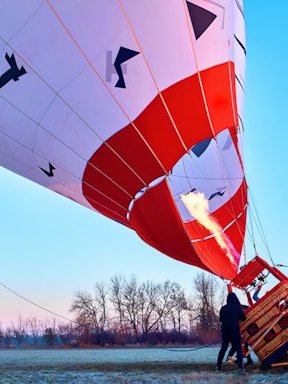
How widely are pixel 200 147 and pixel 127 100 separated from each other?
74.9 inches

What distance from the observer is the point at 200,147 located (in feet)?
28.0

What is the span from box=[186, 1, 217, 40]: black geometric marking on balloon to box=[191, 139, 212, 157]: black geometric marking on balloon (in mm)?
1778

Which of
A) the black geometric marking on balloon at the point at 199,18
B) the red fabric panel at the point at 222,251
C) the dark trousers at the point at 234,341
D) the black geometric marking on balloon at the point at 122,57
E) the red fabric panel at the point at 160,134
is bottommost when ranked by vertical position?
the dark trousers at the point at 234,341

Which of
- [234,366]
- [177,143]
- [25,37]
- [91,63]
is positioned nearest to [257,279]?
[234,366]

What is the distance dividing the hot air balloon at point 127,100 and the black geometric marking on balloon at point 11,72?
1cm

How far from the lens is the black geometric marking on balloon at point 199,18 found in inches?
271

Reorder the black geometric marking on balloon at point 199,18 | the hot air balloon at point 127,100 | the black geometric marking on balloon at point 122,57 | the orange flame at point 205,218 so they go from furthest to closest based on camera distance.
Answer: the orange flame at point 205,218 → the black geometric marking on balloon at point 199,18 → the black geometric marking on balloon at point 122,57 → the hot air balloon at point 127,100

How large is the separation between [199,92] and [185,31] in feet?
2.81

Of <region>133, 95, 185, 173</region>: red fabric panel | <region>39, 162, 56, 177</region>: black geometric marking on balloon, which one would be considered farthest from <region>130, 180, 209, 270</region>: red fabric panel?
<region>39, 162, 56, 177</region>: black geometric marking on balloon

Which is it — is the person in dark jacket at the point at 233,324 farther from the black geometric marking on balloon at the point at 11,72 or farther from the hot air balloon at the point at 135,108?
the black geometric marking on balloon at the point at 11,72

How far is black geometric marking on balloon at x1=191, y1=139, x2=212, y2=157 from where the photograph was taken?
8344mm

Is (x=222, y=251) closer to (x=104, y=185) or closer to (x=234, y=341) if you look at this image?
(x=234, y=341)

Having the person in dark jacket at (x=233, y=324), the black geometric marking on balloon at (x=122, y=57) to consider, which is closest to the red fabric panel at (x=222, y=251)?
the person in dark jacket at (x=233, y=324)

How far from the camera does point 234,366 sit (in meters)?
8.33
